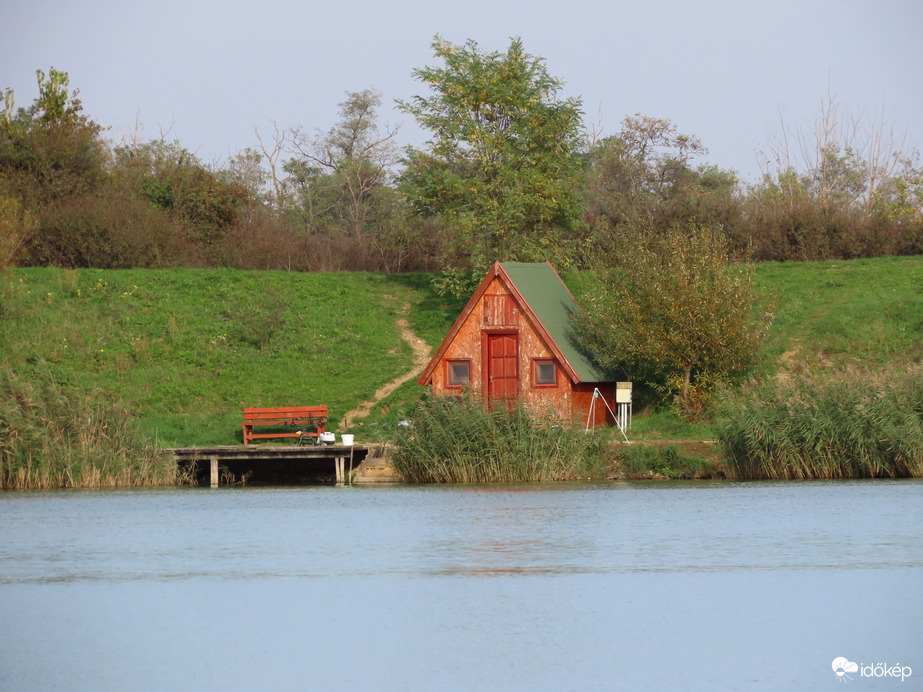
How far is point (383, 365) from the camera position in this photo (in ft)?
139

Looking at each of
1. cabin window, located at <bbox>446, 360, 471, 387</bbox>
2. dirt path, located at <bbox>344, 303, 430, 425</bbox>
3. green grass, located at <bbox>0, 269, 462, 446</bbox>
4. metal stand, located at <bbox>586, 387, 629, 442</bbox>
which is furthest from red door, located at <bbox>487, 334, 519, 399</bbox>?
green grass, located at <bbox>0, 269, 462, 446</bbox>

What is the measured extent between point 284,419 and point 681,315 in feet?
36.7

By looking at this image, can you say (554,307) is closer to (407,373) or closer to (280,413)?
(407,373)

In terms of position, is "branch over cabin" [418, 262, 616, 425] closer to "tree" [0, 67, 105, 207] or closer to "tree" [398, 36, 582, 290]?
"tree" [398, 36, 582, 290]

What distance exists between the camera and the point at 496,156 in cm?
4472

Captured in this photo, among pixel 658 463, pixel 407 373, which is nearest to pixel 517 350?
pixel 407 373

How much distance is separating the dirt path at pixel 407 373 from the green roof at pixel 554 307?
572cm

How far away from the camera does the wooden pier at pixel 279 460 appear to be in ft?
102

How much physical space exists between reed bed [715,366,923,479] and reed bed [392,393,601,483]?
3633 mm

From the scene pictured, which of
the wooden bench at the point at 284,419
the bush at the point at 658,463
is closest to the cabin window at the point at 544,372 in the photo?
the wooden bench at the point at 284,419

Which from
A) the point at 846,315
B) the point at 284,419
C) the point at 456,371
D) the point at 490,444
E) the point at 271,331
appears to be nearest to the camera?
the point at 490,444

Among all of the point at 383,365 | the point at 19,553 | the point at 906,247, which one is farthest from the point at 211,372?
the point at 906,247

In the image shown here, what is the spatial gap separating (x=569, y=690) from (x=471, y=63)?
3505 cm

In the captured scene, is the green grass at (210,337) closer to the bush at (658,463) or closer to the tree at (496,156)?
the tree at (496,156)
